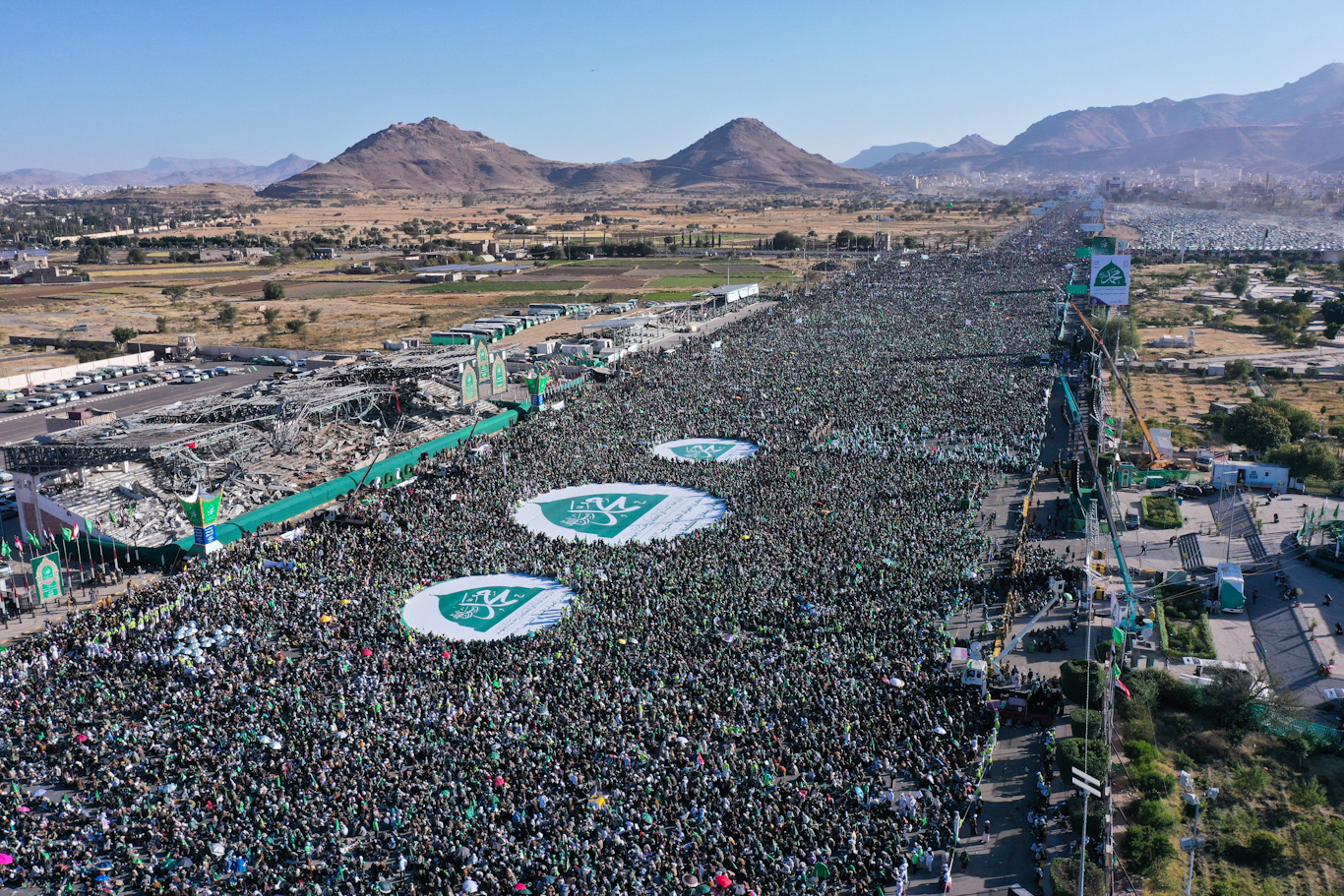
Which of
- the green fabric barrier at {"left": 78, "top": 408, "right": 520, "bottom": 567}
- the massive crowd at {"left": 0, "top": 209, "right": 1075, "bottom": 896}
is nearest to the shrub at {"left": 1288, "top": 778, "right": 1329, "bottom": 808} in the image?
the massive crowd at {"left": 0, "top": 209, "right": 1075, "bottom": 896}

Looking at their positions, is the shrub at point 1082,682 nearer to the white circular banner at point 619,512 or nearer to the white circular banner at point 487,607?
the white circular banner at point 487,607

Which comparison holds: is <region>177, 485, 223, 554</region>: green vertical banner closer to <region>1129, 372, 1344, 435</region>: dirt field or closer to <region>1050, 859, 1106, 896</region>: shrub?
<region>1050, 859, 1106, 896</region>: shrub

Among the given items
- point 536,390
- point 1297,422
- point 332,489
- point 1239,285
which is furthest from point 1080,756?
point 1239,285

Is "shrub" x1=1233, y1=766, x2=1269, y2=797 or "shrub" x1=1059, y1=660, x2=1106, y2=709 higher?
"shrub" x1=1059, y1=660, x2=1106, y2=709

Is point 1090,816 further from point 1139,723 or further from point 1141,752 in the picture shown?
point 1139,723

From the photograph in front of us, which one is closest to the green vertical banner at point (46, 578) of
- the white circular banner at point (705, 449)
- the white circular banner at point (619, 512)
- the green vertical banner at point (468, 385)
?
the white circular banner at point (619, 512)

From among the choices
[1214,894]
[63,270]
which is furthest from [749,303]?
[63,270]
